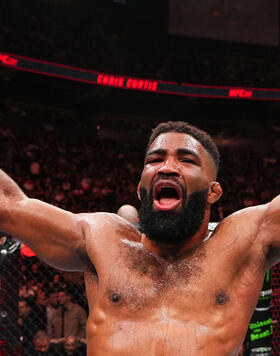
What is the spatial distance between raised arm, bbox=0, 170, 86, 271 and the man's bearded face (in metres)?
0.29

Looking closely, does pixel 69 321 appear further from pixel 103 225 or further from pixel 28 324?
pixel 103 225

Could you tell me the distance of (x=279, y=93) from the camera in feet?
32.9

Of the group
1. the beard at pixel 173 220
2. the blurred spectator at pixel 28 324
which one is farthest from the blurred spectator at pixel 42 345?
the beard at pixel 173 220

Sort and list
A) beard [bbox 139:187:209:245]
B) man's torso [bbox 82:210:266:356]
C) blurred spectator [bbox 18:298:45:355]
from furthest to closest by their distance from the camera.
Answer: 1. blurred spectator [bbox 18:298:45:355]
2. beard [bbox 139:187:209:245]
3. man's torso [bbox 82:210:266:356]

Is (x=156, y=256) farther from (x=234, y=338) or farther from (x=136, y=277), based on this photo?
(x=234, y=338)

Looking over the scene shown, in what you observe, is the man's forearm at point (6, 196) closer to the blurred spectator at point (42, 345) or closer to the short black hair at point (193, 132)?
the short black hair at point (193, 132)

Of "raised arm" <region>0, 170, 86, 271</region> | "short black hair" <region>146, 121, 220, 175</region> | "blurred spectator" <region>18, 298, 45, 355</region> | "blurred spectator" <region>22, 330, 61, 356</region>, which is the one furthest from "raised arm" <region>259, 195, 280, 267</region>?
"blurred spectator" <region>22, 330, 61, 356</region>

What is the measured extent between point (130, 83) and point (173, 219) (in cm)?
797

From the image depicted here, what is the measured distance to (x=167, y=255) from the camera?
1.73 metres

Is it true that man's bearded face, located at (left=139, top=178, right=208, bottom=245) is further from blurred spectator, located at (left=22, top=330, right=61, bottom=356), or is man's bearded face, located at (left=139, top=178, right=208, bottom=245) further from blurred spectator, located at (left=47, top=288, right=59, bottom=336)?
blurred spectator, located at (left=47, top=288, right=59, bottom=336)

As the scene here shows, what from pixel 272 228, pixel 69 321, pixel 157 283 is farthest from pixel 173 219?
pixel 69 321

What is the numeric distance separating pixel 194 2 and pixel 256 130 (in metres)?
3.52

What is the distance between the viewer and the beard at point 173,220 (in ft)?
5.32

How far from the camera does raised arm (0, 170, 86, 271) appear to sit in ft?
5.60
